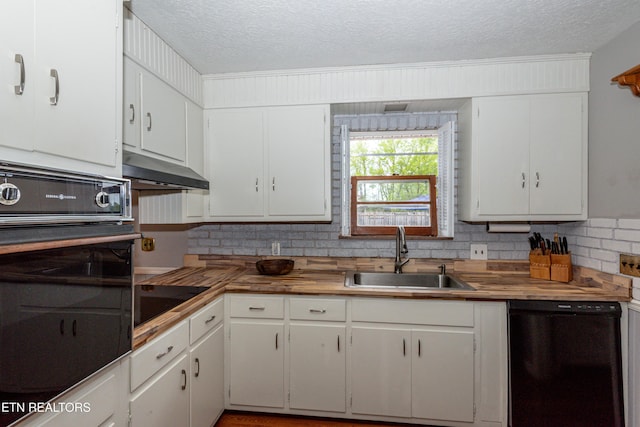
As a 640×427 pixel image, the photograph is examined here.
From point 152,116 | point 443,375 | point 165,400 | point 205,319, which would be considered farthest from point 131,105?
point 443,375

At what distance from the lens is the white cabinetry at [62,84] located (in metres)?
0.83

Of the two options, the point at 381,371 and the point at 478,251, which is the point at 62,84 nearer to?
the point at 381,371

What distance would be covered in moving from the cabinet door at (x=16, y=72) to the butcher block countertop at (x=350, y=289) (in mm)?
840

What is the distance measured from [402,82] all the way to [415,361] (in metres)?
1.87

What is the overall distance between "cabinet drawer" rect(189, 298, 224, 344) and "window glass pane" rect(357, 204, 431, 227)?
131 cm

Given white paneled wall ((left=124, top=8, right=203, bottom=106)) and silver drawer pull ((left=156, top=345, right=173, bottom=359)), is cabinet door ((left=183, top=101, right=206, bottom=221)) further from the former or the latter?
silver drawer pull ((left=156, top=345, right=173, bottom=359))

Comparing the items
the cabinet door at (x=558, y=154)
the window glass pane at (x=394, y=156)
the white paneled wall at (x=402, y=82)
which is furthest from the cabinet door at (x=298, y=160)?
the cabinet door at (x=558, y=154)

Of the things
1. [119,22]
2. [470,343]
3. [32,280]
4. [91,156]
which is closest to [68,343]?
[32,280]

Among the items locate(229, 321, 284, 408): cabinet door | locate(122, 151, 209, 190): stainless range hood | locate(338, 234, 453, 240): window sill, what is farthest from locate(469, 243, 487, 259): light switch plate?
locate(122, 151, 209, 190): stainless range hood

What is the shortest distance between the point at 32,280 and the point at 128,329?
46 cm

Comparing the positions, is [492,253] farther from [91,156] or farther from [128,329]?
[91,156]

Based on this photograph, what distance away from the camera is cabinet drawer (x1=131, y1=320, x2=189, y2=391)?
1.32m

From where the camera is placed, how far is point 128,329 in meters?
1.20

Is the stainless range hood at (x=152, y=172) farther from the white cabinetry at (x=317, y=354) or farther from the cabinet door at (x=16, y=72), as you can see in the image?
the white cabinetry at (x=317, y=354)
